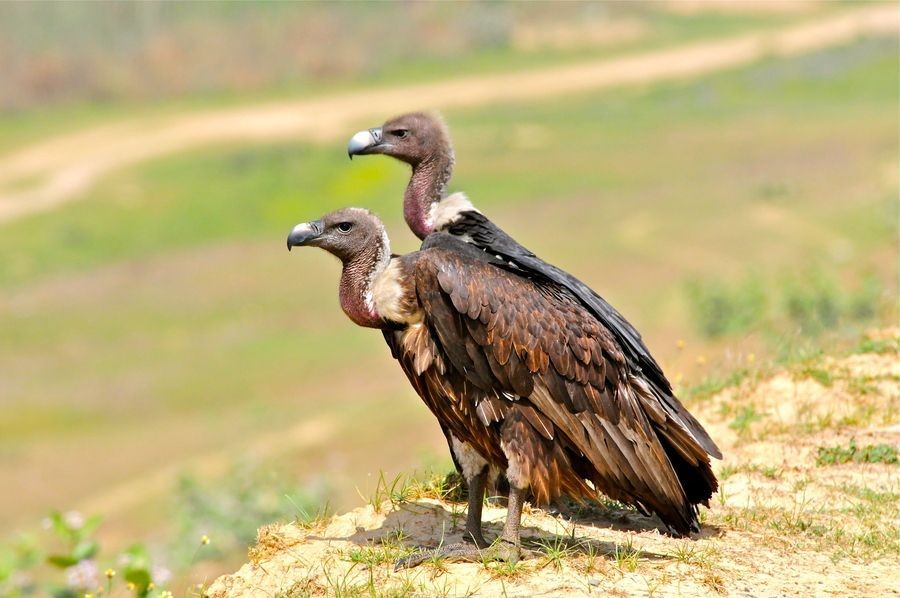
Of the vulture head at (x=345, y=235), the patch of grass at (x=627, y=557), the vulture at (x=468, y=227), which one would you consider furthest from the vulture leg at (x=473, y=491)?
the vulture head at (x=345, y=235)

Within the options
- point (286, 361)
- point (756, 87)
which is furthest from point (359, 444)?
point (756, 87)

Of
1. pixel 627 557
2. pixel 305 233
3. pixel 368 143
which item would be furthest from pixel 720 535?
pixel 368 143

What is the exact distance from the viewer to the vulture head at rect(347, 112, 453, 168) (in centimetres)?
773

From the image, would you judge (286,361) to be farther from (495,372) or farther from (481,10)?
(481,10)

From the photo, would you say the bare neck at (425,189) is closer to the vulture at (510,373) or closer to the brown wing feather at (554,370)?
the vulture at (510,373)

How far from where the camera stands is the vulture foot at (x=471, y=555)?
6.01 metres

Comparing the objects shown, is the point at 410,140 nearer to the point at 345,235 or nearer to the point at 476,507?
the point at 345,235

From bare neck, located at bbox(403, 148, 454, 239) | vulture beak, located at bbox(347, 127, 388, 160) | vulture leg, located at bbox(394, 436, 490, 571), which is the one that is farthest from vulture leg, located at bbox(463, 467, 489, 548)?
vulture beak, located at bbox(347, 127, 388, 160)

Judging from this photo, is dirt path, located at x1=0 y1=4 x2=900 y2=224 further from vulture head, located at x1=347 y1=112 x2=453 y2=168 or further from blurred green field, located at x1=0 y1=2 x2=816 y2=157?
vulture head, located at x1=347 y1=112 x2=453 y2=168

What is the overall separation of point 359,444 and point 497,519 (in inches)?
490

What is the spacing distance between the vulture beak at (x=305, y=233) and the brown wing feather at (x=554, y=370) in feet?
2.06

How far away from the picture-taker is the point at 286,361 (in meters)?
25.0

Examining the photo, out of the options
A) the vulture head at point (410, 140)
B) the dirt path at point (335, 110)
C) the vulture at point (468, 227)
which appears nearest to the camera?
the vulture at point (468, 227)

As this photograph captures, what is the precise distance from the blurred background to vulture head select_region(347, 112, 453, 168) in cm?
192
